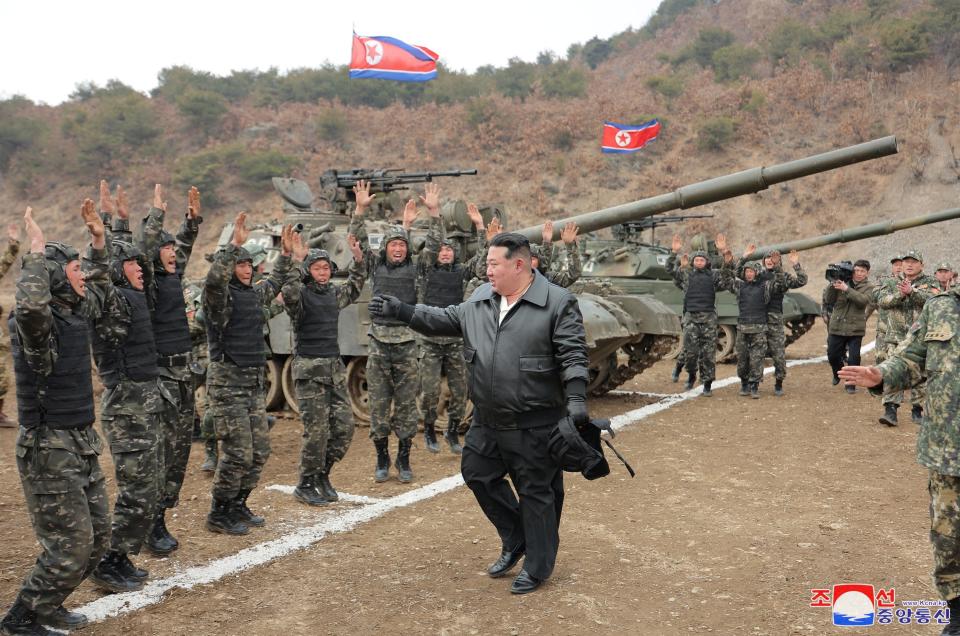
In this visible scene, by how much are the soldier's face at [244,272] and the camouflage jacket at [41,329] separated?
147 centimetres

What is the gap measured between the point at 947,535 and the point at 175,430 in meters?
4.17

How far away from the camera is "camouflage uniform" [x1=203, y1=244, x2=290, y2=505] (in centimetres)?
545

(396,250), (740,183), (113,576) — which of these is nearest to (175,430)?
(113,576)

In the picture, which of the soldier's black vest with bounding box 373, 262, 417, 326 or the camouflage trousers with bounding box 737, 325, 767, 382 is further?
the camouflage trousers with bounding box 737, 325, 767, 382

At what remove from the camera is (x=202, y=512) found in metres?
6.15

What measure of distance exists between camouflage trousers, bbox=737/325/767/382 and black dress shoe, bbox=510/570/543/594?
7.69 metres

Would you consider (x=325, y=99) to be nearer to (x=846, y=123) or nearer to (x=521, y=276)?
(x=846, y=123)

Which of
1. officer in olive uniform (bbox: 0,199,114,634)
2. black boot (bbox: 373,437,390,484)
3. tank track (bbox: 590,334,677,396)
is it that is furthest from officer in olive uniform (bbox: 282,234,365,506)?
tank track (bbox: 590,334,677,396)

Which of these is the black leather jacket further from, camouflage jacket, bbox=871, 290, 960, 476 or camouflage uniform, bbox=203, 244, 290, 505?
camouflage uniform, bbox=203, 244, 290, 505

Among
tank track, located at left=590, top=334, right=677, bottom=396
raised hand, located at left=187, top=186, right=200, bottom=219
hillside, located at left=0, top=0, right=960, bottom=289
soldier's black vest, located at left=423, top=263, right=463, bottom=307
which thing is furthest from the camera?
hillside, located at left=0, top=0, right=960, bottom=289

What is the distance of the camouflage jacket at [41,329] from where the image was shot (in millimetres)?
3609

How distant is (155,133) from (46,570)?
132 ft

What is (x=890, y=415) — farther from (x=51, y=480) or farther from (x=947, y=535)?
(x=51, y=480)

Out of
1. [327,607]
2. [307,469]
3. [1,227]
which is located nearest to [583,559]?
[327,607]
